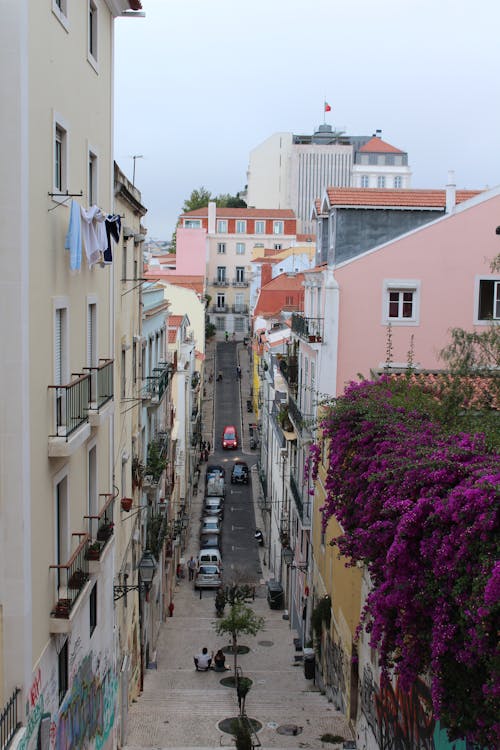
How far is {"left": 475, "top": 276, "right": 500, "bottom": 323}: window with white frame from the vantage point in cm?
2823

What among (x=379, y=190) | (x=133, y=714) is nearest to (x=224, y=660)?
(x=133, y=714)

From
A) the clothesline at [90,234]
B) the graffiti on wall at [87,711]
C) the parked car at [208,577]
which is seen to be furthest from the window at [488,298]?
the parked car at [208,577]

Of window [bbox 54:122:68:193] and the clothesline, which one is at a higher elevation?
window [bbox 54:122:68:193]

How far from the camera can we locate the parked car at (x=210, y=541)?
1912 inches

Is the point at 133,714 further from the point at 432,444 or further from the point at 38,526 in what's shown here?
the point at 432,444

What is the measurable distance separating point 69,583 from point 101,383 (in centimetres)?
394

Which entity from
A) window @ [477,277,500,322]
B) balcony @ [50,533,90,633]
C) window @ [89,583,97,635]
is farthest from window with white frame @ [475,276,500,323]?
balcony @ [50,533,90,633]

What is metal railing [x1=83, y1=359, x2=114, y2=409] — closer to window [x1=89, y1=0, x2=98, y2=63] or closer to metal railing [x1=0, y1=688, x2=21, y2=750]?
metal railing [x1=0, y1=688, x2=21, y2=750]

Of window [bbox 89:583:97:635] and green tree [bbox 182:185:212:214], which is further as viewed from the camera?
green tree [bbox 182:185:212:214]

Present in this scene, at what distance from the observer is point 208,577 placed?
43.4m

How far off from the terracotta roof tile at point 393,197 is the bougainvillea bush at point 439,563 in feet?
55.3

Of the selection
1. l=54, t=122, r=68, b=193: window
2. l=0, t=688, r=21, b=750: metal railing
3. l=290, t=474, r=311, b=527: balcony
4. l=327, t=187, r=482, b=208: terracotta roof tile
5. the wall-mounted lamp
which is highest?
l=327, t=187, r=482, b=208: terracotta roof tile

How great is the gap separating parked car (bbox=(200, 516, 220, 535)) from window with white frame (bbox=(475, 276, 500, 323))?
27.3m

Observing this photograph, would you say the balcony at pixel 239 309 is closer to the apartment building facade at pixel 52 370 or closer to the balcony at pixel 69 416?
the apartment building facade at pixel 52 370
